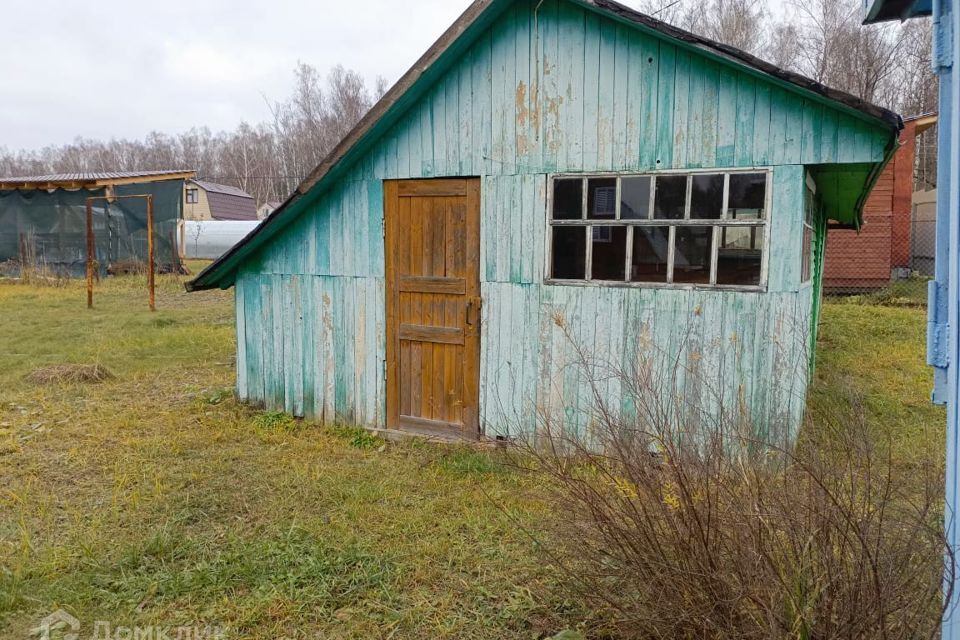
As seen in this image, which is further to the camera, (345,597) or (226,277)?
(226,277)

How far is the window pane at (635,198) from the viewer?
5059 mm

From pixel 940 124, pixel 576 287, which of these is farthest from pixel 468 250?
pixel 940 124

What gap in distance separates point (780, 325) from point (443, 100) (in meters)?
3.29

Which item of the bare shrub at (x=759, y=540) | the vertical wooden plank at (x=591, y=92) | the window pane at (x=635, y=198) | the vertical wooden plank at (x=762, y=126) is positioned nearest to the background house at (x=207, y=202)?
the vertical wooden plank at (x=591, y=92)

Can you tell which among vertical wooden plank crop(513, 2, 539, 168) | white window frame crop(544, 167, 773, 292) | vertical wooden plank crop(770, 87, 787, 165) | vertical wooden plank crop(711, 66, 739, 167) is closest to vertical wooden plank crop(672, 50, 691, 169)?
white window frame crop(544, 167, 773, 292)

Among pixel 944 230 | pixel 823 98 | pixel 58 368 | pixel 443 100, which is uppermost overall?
pixel 443 100

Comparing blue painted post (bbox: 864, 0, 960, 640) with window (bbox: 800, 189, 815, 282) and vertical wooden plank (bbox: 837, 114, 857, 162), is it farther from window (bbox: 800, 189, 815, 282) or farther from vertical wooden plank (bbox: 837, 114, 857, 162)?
window (bbox: 800, 189, 815, 282)

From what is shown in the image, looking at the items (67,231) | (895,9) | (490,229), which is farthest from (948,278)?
(67,231)

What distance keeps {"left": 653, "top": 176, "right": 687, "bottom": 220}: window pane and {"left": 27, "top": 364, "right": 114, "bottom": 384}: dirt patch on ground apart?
697cm

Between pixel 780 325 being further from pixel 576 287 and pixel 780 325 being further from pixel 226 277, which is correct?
pixel 226 277

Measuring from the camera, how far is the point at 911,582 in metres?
2.21

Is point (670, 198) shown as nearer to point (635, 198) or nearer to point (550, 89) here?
point (635, 198)

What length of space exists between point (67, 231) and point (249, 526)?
61.7ft

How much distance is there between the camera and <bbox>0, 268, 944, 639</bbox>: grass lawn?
3.29 meters
